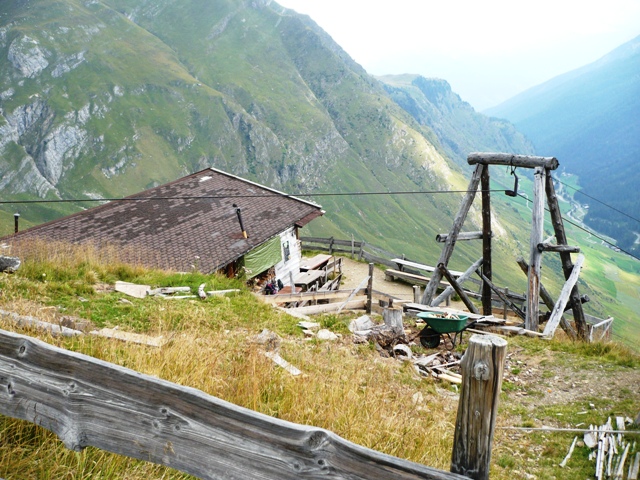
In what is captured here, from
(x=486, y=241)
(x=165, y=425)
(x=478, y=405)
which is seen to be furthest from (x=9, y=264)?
(x=486, y=241)

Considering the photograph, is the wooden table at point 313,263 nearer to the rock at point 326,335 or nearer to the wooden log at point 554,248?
the wooden log at point 554,248

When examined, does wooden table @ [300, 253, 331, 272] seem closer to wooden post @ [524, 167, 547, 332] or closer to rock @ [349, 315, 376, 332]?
wooden post @ [524, 167, 547, 332]

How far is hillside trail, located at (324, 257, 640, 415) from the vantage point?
9469 millimetres

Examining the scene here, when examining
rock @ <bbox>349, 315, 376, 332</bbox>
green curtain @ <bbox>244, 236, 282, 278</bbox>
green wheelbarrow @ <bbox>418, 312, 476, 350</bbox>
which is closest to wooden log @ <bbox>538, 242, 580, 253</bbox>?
green wheelbarrow @ <bbox>418, 312, 476, 350</bbox>

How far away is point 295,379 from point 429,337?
7.70 m

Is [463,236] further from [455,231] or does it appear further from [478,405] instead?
[478,405]

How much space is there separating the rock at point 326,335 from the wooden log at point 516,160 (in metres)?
7.76

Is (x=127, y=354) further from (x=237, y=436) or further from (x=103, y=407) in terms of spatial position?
(x=237, y=436)

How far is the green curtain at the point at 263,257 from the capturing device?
24.7 m

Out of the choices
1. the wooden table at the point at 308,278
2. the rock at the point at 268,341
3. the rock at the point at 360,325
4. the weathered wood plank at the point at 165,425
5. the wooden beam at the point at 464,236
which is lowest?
the wooden table at the point at 308,278

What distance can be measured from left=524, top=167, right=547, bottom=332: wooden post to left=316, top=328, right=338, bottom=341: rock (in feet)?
21.2

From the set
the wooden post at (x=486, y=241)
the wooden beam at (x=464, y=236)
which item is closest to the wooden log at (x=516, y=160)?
the wooden post at (x=486, y=241)

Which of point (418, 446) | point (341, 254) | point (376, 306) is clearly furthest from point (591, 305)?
point (418, 446)

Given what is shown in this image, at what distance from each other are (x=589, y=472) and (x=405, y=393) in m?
2.53
